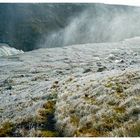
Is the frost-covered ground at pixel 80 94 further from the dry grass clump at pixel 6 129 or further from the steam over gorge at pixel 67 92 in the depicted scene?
the dry grass clump at pixel 6 129

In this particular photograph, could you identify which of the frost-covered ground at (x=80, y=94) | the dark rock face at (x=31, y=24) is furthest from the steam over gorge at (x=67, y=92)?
the dark rock face at (x=31, y=24)

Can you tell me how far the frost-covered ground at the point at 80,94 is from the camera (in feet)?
48.6

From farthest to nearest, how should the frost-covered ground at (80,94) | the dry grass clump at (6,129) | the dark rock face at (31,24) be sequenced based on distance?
1. the dark rock face at (31,24)
2. the dry grass clump at (6,129)
3. the frost-covered ground at (80,94)

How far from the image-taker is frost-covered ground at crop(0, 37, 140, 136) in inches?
584

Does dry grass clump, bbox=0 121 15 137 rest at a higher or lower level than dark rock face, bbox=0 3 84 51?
lower

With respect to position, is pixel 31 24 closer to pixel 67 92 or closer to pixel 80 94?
pixel 67 92

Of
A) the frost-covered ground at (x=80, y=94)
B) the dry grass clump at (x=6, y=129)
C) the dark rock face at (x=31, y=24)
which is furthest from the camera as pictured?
the dark rock face at (x=31, y=24)

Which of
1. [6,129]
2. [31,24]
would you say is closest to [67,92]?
[6,129]

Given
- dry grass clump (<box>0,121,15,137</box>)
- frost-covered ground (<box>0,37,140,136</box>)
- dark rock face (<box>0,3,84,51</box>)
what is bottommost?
dry grass clump (<box>0,121,15,137</box>)

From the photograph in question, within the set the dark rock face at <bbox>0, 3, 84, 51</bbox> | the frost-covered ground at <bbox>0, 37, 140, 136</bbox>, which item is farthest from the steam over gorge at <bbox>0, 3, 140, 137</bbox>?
the dark rock face at <bbox>0, 3, 84, 51</bbox>

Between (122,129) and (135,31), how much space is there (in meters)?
20.7

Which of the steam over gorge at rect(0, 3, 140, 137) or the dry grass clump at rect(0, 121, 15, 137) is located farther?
the dry grass clump at rect(0, 121, 15, 137)

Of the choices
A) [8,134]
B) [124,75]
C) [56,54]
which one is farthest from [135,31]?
[8,134]

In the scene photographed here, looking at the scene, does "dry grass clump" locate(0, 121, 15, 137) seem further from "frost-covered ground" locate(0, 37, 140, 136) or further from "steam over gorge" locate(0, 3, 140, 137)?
"frost-covered ground" locate(0, 37, 140, 136)
